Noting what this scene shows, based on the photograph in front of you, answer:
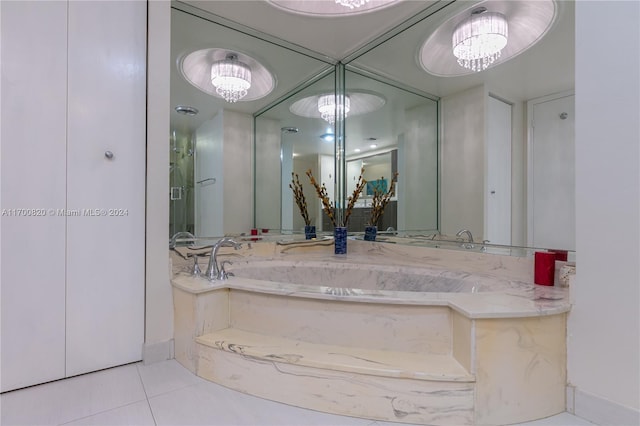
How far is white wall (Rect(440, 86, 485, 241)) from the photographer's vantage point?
189 cm

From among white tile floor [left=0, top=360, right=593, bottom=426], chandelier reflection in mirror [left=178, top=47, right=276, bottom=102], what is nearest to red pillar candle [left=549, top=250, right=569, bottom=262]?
white tile floor [left=0, top=360, right=593, bottom=426]

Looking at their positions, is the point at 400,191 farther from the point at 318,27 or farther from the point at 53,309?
the point at 53,309

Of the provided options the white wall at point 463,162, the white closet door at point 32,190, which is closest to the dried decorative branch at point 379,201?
the white wall at point 463,162

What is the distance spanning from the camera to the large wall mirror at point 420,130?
1534 millimetres

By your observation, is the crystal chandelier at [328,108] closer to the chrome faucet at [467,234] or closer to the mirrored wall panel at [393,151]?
the mirrored wall panel at [393,151]

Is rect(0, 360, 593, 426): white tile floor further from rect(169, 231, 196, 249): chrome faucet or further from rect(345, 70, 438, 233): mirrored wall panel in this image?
rect(345, 70, 438, 233): mirrored wall panel

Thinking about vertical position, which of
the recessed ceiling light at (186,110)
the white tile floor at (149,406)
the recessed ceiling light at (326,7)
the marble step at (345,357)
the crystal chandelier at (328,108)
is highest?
the recessed ceiling light at (326,7)

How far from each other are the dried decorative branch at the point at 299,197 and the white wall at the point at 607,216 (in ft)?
6.89

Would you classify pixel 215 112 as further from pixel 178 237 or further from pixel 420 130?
pixel 420 130

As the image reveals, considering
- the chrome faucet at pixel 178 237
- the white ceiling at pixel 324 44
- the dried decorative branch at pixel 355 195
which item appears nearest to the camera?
the white ceiling at pixel 324 44

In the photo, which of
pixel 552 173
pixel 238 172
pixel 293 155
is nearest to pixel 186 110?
pixel 238 172

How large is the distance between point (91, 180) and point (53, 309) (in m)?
0.67

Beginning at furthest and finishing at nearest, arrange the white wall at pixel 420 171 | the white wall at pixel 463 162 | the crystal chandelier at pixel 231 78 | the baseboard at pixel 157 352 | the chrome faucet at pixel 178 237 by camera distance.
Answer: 1. the crystal chandelier at pixel 231 78
2. the white wall at pixel 420 171
3. the chrome faucet at pixel 178 237
4. the white wall at pixel 463 162
5. the baseboard at pixel 157 352

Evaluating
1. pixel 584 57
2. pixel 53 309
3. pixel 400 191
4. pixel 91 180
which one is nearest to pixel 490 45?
pixel 584 57
